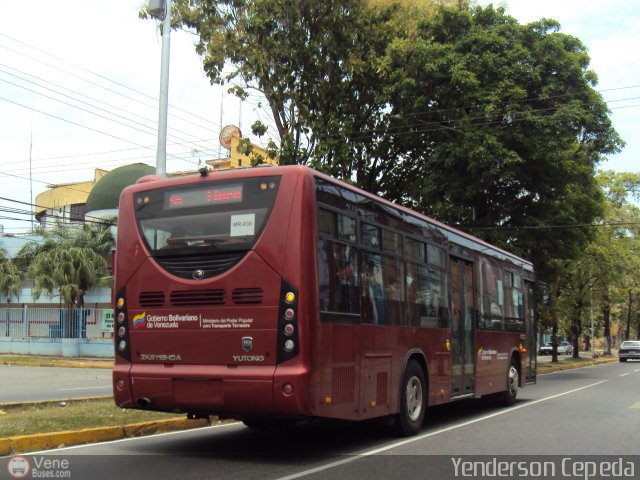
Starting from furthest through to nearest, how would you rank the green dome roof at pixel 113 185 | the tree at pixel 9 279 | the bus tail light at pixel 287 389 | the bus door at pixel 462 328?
the green dome roof at pixel 113 185
the tree at pixel 9 279
the bus door at pixel 462 328
the bus tail light at pixel 287 389

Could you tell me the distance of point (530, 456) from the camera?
771 centimetres

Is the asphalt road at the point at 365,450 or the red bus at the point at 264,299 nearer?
the asphalt road at the point at 365,450

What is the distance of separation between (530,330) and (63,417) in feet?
35.1

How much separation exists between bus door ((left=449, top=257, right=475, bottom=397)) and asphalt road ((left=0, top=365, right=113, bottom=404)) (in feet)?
27.4

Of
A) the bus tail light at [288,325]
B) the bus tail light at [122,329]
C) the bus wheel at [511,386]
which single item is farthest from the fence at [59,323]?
the bus tail light at [288,325]

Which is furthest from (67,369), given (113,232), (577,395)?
(577,395)

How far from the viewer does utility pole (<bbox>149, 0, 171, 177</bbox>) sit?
13375 mm

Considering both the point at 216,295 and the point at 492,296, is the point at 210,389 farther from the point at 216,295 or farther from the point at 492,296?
the point at 492,296

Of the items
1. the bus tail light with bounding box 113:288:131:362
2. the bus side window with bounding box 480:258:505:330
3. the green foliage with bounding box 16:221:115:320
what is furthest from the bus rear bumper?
the green foliage with bounding box 16:221:115:320

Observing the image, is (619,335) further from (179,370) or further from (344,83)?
(179,370)

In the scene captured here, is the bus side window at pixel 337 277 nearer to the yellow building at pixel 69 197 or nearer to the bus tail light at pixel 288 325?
the bus tail light at pixel 288 325

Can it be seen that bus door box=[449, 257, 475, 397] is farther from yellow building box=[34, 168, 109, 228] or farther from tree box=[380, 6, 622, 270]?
yellow building box=[34, 168, 109, 228]

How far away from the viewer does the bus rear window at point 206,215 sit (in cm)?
729

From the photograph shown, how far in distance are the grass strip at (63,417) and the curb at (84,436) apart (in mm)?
231
